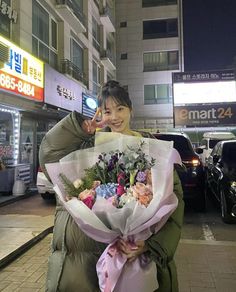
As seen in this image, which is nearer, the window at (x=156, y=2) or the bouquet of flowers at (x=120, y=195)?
the bouquet of flowers at (x=120, y=195)

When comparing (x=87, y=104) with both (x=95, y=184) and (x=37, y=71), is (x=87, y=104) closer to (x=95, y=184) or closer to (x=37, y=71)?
(x=37, y=71)

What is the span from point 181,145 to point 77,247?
6268mm

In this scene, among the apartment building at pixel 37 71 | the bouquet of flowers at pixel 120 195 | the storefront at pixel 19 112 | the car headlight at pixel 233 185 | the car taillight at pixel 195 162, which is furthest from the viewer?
the apartment building at pixel 37 71

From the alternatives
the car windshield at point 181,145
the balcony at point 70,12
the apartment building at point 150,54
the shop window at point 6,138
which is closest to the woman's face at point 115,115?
the car windshield at point 181,145

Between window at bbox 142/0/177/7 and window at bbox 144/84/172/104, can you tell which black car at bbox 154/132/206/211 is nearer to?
window at bbox 144/84/172/104

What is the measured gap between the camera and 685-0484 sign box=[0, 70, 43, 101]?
28.6 feet

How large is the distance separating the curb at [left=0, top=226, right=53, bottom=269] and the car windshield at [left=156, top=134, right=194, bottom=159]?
128 inches

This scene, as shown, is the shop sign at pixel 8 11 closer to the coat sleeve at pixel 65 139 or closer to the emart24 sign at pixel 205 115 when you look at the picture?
the coat sleeve at pixel 65 139

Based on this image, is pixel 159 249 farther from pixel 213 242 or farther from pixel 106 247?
pixel 213 242

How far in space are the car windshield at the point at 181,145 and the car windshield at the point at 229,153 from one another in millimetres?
746

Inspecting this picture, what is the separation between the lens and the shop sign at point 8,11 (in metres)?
9.89

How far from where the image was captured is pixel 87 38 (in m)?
18.6

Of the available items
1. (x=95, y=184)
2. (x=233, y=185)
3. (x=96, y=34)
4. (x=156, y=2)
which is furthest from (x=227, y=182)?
(x=156, y=2)

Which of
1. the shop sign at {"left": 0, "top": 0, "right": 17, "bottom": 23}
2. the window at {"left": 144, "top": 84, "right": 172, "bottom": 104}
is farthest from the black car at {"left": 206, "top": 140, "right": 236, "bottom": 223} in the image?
the window at {"left": 144, "top": 84, "right": 172, "bottom": 104}
